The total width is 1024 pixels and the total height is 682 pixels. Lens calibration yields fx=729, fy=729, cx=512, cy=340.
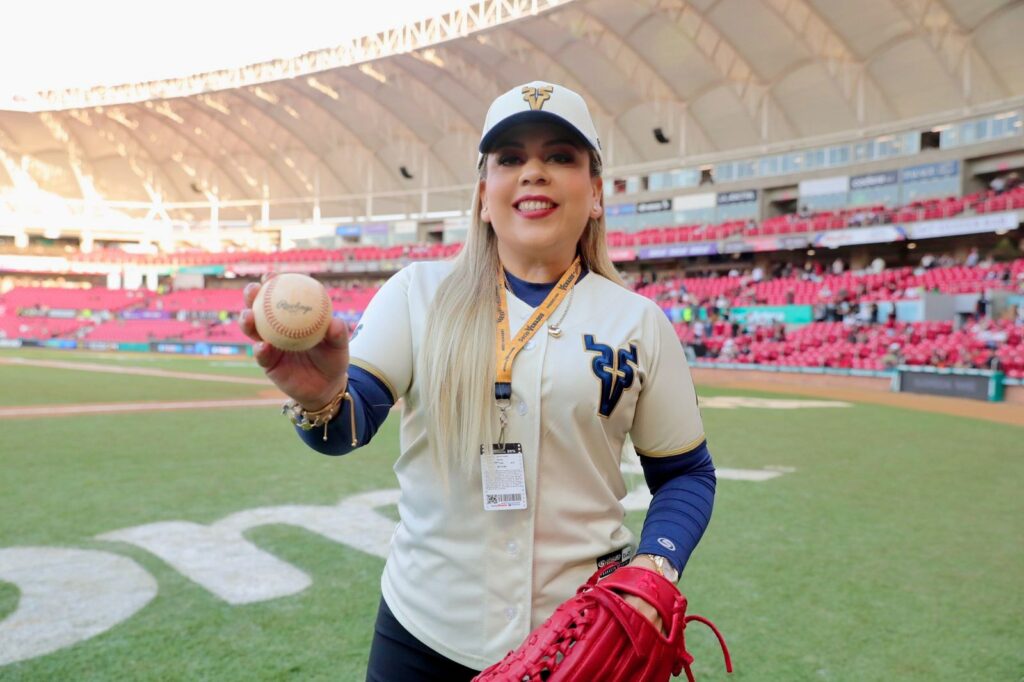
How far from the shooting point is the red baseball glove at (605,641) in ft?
4.69

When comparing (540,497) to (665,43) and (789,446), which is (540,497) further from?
(665,43)

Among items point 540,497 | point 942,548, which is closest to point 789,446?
point 942,548

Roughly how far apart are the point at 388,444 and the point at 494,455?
27.4 feet

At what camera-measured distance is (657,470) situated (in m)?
1.91

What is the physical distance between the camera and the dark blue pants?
177cm

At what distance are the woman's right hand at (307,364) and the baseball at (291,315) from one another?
0.03 metres

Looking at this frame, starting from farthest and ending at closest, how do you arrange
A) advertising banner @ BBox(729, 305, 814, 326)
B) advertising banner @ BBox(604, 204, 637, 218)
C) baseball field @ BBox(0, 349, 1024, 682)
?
1. advertising banner @ BBox(604, 204, 637, 218)
2. advertising banner @ BBox(729, 305, 814, 326)
3. baseball field @ BBox(0, 349, 1024, 682)

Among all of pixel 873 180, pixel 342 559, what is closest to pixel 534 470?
pixel 342 559

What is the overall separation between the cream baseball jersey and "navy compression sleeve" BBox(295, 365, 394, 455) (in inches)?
1.2

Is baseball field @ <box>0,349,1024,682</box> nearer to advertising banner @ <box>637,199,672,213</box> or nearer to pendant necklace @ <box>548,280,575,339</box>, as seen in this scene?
pendant necklace @ <box>548,280,575,339</box>

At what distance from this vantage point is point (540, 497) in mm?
1719

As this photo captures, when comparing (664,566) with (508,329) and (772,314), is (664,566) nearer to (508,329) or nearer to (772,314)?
(508,329)

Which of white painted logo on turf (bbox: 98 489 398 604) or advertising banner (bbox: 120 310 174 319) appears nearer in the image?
white painted logo on turf (bbox: 98 489 398 604)

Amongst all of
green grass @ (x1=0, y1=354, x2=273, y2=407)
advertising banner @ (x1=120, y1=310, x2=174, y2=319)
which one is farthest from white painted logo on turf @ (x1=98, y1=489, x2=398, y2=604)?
advertising banner @ (x1=120, y1=310, x2=174, y2=319)
